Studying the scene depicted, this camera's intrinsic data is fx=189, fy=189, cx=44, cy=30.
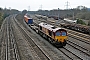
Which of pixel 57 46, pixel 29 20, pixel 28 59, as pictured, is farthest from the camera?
pixel 29 20

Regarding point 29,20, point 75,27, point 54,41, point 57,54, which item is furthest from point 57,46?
point 29,20

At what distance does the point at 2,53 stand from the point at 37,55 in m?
4.75

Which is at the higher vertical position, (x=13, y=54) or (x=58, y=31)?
(x=58, y=31)

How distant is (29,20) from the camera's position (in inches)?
2564

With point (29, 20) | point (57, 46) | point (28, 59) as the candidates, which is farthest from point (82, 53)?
point (29, 20)

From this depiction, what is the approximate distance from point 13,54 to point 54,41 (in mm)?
7108

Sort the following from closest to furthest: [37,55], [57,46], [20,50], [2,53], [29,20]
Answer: [37,55]
[2,53]
[20,50]
[57,46]
[29,20]

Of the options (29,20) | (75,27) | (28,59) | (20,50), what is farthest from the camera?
(29,20)

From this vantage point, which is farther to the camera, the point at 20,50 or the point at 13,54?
A: the point at 20,50

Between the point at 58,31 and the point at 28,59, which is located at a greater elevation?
the point at 58,31

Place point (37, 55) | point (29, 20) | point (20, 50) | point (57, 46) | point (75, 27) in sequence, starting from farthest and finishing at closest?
point (29, 20) → point (75, 27) → point (57, 46) → point (20, 50) → point (37, 55)

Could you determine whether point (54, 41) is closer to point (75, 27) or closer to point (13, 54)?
point (13, 54)

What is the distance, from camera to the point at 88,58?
69.7ft

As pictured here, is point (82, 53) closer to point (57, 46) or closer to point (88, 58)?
point (88, 58)
